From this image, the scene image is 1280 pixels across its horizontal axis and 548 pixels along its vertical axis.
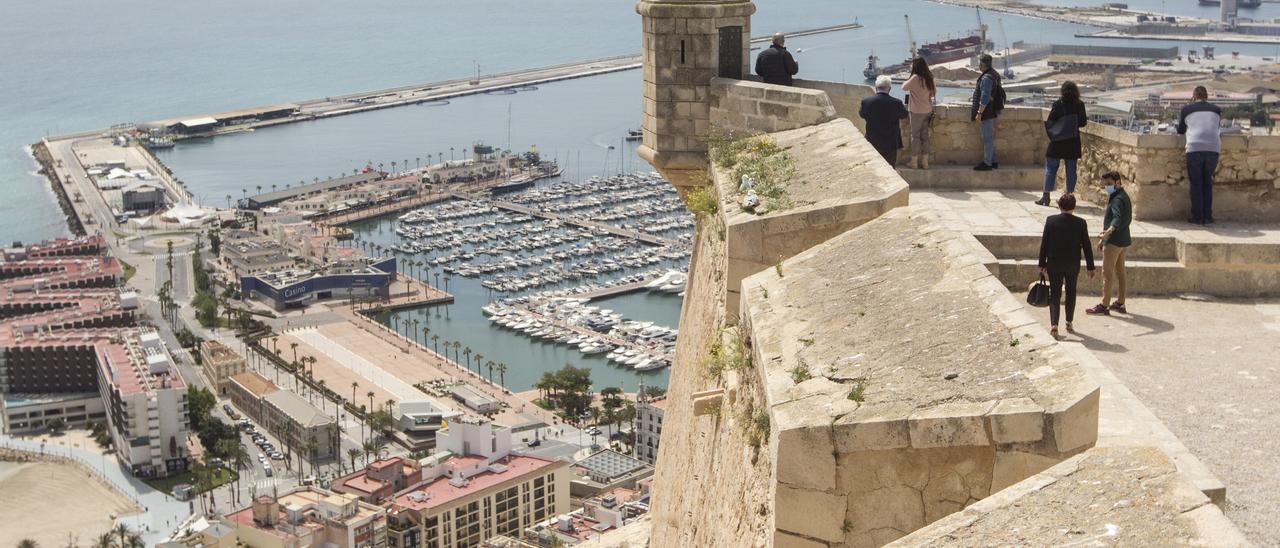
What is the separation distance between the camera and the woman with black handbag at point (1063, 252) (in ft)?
16.0

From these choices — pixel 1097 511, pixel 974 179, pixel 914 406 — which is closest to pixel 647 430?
pixel 974 179

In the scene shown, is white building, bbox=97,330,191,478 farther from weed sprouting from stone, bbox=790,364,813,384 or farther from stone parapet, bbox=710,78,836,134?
weed sprouting from stone, bbox=790,364,813,384

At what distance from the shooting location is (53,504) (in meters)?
31.9

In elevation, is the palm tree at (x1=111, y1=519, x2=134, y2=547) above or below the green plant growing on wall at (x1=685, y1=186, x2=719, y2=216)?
below

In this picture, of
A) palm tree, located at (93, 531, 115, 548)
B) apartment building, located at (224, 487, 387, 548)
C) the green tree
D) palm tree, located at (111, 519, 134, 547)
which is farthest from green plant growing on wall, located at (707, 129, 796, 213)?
the green tree

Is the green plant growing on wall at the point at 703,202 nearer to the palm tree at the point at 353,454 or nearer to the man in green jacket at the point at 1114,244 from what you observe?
the man in green jacket at the point at 1114,244

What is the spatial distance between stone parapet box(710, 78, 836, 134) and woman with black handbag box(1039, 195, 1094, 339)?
153cm

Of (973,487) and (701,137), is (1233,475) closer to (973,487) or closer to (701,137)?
(973,487)

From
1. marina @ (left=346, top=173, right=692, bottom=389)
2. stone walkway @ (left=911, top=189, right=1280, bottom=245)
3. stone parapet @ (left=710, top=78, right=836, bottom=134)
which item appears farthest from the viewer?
marina @ (left=346, top=173, right=692, bottom=389)

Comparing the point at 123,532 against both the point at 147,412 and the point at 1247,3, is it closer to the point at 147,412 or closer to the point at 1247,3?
the point at 147,412

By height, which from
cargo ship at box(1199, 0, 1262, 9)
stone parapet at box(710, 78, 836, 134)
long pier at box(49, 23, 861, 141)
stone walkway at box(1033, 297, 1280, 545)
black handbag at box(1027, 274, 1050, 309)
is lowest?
long pier at box(49, 23, 861, 141)

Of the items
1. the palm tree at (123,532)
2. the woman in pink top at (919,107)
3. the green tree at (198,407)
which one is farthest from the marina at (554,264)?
the woman in pink top at (919,107)

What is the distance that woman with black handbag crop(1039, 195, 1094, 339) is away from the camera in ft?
16.0

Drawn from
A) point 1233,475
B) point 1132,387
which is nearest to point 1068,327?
point 1132,387
